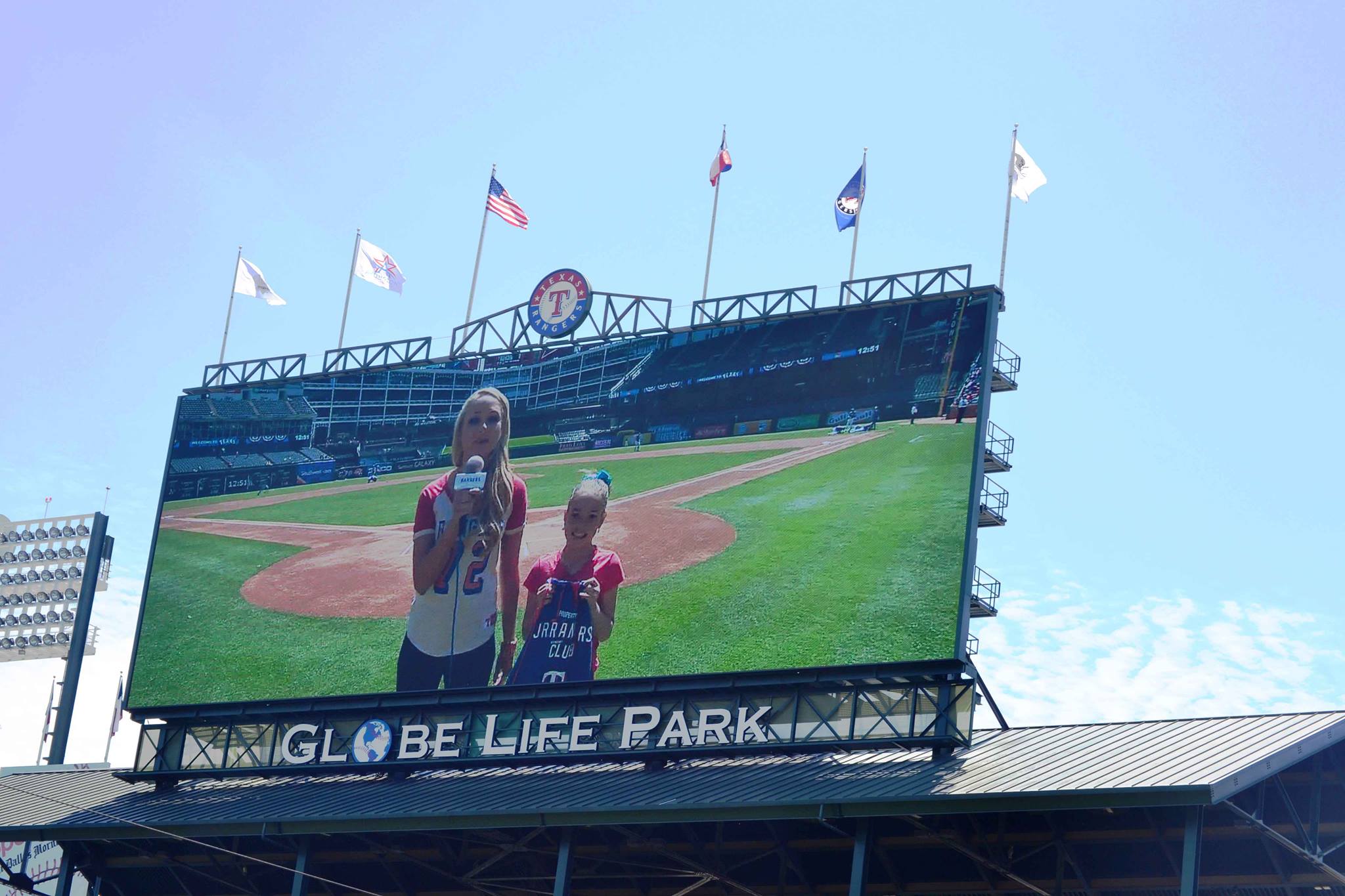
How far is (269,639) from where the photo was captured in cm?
3588

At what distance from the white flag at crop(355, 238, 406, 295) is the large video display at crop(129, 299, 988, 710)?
4052 mm

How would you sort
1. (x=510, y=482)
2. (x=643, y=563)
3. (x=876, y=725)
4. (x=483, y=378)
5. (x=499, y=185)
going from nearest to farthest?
1. (x=876, y=725)
2. (x=643, y=563)
3. (x=510, y=482)
4. (x=483, y=378)
5. (x=499, y=185)

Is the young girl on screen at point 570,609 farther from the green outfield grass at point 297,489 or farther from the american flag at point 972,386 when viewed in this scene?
the american flag at point 972,386

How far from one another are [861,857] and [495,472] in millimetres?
12684

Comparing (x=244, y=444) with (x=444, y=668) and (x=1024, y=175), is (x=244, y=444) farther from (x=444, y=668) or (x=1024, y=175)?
(x=1024, y=175)

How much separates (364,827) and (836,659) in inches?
358

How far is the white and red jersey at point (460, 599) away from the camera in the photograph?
3334 cm

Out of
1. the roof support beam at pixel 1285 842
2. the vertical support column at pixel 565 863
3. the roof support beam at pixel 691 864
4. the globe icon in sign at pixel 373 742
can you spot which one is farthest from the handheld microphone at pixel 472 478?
the roof support beam at pixel 1285 842

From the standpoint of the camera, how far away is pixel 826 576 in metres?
30.4

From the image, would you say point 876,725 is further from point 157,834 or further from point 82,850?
point 82,850

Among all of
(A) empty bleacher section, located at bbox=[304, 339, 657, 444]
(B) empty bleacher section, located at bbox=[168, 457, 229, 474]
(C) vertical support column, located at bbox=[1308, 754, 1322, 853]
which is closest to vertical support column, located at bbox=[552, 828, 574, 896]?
(A) empty bleacher section, located at bbox=[304, 339, 657, 444]

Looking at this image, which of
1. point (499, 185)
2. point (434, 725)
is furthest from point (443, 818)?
point (499, 185)

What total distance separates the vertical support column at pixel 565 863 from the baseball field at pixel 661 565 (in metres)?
3.63

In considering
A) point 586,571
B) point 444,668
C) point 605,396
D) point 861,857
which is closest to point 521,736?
point 444,668
